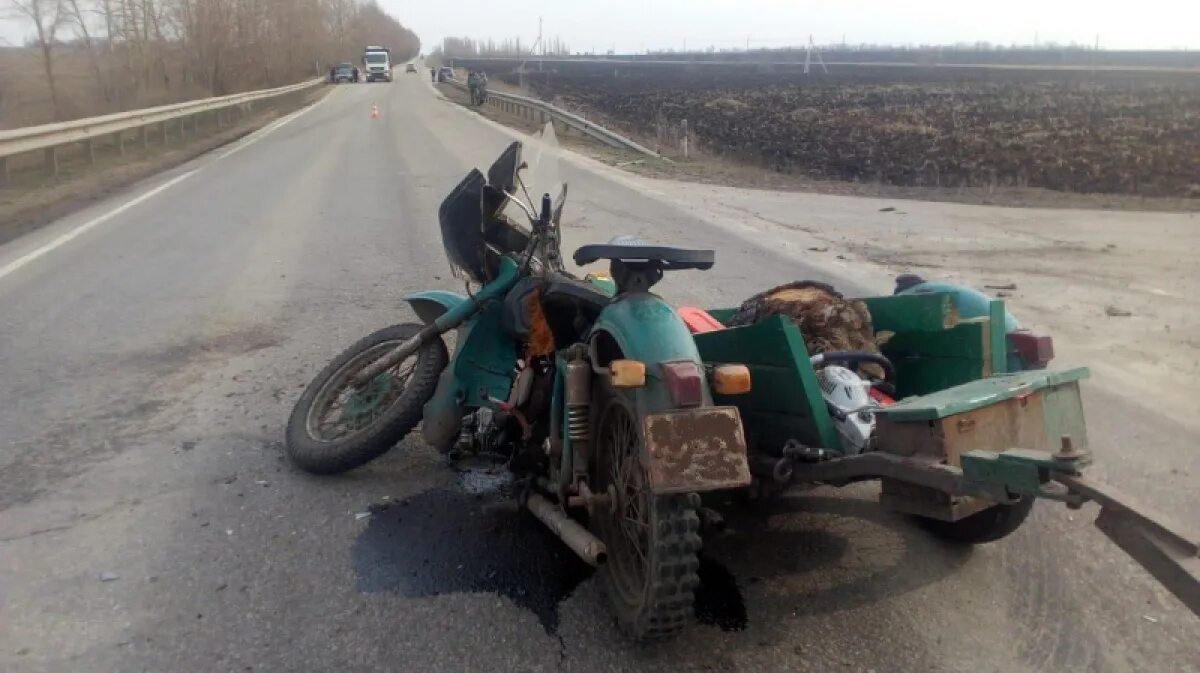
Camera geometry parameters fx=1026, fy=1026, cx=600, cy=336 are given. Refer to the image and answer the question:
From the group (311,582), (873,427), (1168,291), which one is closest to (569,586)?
(311,582)

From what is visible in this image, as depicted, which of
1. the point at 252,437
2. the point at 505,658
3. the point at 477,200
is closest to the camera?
the point at 505,658

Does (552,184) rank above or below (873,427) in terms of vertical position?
above

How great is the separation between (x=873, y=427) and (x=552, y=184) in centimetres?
197

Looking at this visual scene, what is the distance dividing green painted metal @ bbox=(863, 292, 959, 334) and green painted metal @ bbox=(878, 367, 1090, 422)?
54 cm

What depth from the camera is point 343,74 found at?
7781cm

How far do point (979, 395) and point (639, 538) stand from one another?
3.84ft

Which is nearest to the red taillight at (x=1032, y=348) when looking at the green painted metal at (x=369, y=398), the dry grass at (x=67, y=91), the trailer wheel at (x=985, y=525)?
the trailer wheel at (x=985, y=525)

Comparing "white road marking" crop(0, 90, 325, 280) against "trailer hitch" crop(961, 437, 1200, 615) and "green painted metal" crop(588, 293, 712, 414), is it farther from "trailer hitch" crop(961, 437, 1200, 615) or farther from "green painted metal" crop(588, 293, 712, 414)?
"trailer hitch" crop(961, 437, 1200, 615)

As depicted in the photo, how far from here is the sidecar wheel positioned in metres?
4.72

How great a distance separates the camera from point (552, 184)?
4.68 metres

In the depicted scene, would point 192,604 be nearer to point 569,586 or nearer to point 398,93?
point 569,586

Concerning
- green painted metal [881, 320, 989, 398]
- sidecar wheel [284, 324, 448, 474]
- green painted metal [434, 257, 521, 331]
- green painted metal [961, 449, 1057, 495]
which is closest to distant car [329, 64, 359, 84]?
sidecar wheel [284, 324, 448, 474]

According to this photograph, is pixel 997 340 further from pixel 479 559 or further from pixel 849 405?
pixel 479 559

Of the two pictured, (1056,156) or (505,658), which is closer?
(505,658)
